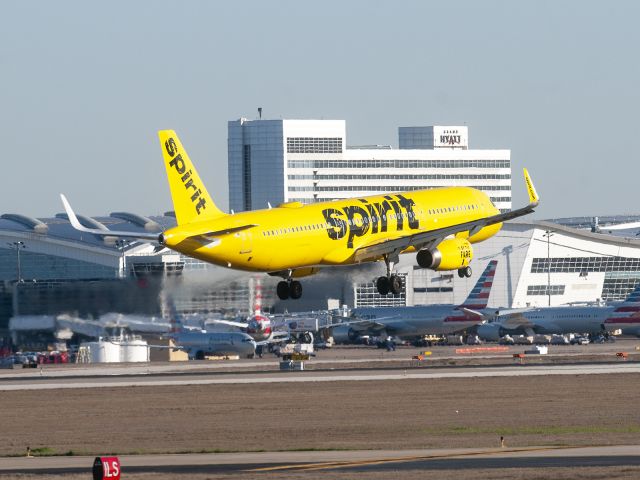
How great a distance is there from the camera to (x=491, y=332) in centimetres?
17525

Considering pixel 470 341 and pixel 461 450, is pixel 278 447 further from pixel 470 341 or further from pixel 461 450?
pixel 470 341

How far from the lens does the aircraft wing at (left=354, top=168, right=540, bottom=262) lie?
237ft

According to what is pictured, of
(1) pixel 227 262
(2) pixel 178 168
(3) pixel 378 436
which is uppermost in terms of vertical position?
(2) pixel 178 168

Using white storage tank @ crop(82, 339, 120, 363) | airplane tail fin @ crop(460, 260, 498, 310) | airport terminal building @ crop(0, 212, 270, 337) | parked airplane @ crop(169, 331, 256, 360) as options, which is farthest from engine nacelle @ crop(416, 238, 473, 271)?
airplane tail fin @ crop(460, 260, 498, 310)

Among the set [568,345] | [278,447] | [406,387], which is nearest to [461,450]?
[278,447]

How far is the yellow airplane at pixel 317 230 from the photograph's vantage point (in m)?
66.7

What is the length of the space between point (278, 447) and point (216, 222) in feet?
38.9

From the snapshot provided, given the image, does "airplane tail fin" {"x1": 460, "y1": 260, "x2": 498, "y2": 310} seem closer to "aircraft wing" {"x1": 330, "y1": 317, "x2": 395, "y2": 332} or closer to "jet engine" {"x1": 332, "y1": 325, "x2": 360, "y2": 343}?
"aircraft wing" {"x1": 330, "y1": 317, "x2": 395, "y2": 332}

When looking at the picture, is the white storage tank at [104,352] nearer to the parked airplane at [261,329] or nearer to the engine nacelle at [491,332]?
the parked airplane at [261,329]

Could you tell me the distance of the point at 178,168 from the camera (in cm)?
6888

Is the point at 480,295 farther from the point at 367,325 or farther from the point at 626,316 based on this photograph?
the point at 626,316

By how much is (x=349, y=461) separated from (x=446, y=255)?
25.4m

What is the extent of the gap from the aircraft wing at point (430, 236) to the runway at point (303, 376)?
80.3 feet

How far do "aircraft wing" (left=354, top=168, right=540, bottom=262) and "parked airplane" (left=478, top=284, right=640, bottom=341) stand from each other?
97.4 m
